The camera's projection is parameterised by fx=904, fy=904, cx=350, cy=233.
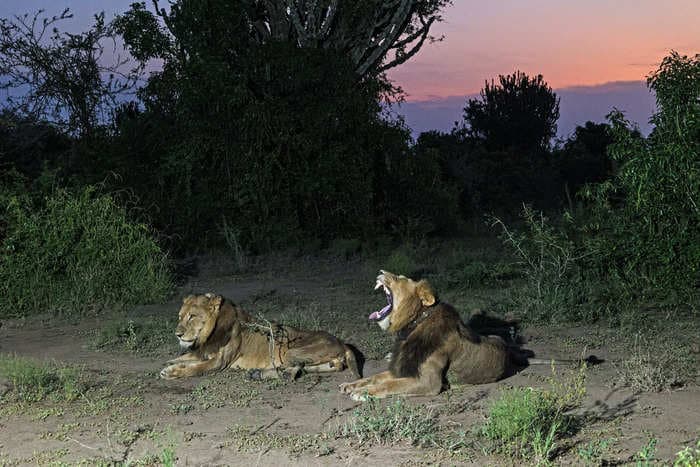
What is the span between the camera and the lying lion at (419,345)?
650 cm

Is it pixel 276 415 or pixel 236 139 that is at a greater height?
pixel 236 139

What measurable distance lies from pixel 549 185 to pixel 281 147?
16.9 metres

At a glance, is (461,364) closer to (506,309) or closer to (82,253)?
Result: (506,309)

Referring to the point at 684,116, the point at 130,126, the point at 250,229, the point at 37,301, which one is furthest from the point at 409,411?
the point at 130,126

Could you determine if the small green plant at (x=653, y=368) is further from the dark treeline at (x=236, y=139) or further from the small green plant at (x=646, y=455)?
the dark treeline at (x=236, y=139)

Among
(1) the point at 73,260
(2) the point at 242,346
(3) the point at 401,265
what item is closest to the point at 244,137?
(3) the point at 401,265

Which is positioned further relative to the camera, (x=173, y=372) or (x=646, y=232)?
(x=646, y=232)

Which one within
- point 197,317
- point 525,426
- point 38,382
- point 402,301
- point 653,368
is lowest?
point 653,368

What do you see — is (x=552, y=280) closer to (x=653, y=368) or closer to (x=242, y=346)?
(x=653, y=368)

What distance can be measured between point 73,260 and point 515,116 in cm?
3227

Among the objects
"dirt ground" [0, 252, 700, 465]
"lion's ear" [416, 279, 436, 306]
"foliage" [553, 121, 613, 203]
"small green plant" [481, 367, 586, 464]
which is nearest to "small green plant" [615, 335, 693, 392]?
"dirt ground" [0, 252, 700, 465]

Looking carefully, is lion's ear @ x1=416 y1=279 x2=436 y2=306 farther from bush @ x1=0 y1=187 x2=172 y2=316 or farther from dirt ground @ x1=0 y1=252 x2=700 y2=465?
bush @ x1=0 y1=187 x2=172 y2=316

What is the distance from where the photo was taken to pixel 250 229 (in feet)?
57.2

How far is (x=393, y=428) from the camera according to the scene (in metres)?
5.56
